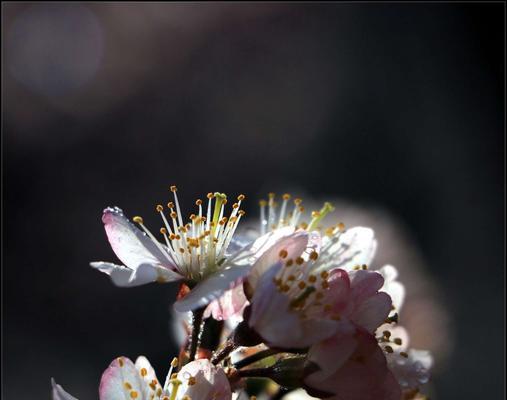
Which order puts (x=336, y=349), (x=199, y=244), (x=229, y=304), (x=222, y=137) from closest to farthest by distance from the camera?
(x=336, y=349), (x=229, y=304), (x=199, y=244), (x=222, y=137)

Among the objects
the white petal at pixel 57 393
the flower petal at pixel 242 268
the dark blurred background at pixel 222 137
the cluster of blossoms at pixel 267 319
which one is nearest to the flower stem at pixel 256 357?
the cluster of blossoms at pixel 267 319

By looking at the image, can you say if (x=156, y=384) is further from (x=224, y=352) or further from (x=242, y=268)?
(x=242, y=268)

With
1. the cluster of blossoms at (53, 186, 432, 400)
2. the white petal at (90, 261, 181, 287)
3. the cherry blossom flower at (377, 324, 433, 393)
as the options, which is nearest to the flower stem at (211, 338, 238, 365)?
the cluster of blossoms at (53, 186, 432, 400)

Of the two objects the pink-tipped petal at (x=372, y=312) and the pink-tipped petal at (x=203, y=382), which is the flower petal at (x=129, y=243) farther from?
the pink-tipped petal at (x=372, y=312)

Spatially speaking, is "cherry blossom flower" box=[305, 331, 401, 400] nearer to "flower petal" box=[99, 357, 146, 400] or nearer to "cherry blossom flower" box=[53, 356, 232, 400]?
"cherry blossom flower" box=[53, 356, 232, 400]

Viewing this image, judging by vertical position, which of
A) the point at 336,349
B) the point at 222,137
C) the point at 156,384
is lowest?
the point at 156,384

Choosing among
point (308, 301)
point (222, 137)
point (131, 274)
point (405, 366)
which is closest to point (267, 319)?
point (308, 301)

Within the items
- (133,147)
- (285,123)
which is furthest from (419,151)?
(133,147)

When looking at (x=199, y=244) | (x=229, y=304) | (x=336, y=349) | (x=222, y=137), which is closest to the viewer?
(x=336, y=349)
